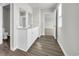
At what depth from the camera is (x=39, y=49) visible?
167cm

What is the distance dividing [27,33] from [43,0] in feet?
2.47

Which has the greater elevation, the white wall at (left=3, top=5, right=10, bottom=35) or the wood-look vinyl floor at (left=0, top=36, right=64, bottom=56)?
the white wall at (left=3, top=5, right=10, bottom=35)

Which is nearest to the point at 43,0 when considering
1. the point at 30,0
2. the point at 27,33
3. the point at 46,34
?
the point at 30,0

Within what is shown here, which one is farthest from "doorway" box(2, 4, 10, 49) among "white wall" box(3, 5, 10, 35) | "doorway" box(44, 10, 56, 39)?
"doorway" box(44, 10, 56, 39)

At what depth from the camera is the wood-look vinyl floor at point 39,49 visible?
4.92 feet

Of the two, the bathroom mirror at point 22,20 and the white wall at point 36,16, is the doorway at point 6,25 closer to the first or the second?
the bathroom mirror at point 22,20

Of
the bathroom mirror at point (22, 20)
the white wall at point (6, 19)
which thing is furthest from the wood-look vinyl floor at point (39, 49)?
the bathroom mirror at point (22, 20)

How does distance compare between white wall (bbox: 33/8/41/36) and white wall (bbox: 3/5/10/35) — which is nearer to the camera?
white wall (bbox: 3/5/10/35)

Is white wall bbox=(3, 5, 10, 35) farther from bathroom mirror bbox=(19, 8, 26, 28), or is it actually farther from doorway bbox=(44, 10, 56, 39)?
doorway bbox=(44, 10, 56, 39)

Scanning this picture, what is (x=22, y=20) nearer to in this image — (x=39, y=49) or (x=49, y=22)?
(x=49, y=22)

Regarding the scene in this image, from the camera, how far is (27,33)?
1.66 meters

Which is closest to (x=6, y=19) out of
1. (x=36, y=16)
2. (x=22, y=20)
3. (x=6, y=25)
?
(x=6, y=25)

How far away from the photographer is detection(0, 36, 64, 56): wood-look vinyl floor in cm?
150

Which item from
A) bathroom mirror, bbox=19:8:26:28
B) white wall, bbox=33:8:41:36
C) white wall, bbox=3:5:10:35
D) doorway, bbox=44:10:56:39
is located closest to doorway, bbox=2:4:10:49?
white wall, bbox=3:5:10:35
